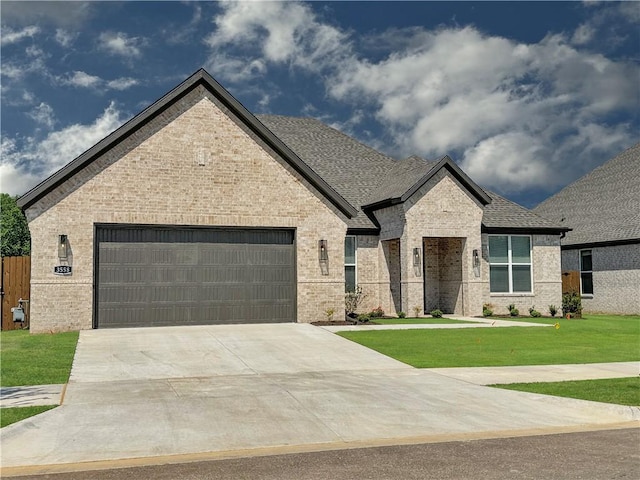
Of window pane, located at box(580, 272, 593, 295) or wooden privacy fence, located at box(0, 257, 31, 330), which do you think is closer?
wooden privacy fence, located at box(0, 257, 31, 330)

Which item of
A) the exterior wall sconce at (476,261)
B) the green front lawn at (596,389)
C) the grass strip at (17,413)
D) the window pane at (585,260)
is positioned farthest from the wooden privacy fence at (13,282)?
the window pane at (585,260)

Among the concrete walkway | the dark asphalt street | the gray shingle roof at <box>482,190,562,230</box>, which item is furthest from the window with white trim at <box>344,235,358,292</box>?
the dark asphalt street

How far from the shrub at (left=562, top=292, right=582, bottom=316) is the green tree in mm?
56468

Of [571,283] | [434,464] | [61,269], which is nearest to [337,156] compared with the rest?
[571,283]

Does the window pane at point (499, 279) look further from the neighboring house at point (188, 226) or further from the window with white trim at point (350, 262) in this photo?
the window with white trim at point (350, 262)

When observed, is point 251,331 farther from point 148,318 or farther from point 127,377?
point 127,377

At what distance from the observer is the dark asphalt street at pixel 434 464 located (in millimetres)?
6629

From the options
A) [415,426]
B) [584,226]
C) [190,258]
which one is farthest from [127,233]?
[584,226]

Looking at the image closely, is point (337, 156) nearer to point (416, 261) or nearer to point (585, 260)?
point (416, 261)

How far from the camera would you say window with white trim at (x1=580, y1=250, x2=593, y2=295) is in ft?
112

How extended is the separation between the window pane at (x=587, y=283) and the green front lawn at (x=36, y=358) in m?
25.9

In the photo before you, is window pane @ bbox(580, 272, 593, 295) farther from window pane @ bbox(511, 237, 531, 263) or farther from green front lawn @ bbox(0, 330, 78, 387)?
green front lawn @ bbox(0, 330, 78, 387)

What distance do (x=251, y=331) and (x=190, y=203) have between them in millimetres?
4753

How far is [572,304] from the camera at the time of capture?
29453 millimetres
